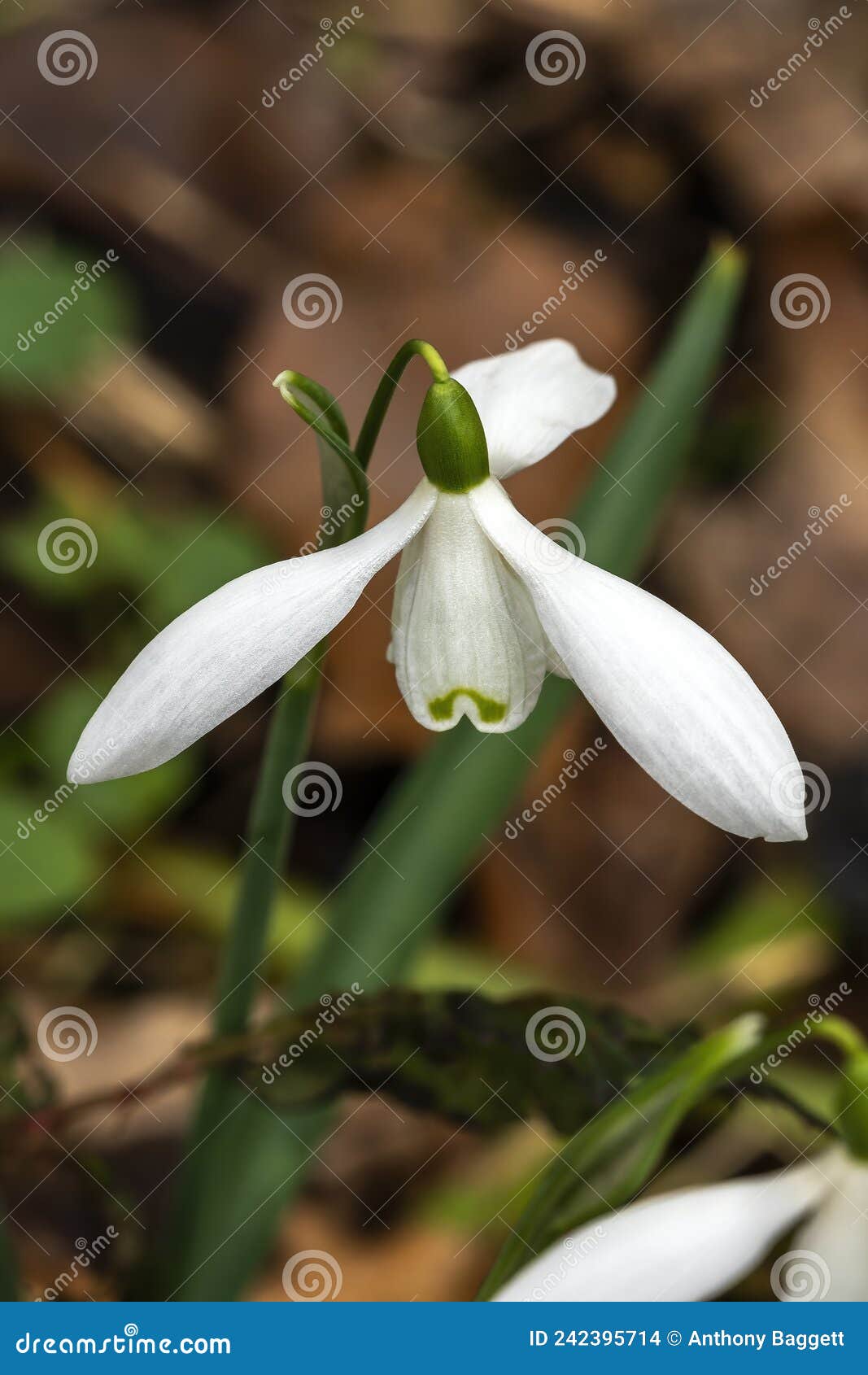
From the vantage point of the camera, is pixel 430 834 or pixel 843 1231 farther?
pixel 430 834

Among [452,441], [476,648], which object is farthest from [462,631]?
[452,441]

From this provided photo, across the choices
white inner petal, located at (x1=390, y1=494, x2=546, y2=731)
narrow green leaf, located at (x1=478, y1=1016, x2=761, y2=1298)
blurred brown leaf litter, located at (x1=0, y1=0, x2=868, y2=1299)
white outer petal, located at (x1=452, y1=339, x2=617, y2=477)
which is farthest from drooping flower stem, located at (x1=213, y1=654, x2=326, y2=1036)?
blurred brown leaf litter, located at (x1=0, y1=0, x2=868, y2=1299)

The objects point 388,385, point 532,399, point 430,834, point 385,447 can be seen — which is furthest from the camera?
point 385,447

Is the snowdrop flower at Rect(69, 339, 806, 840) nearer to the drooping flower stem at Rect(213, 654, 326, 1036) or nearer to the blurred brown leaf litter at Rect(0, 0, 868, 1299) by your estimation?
the drooping flower stem at Rect(213, 654, 326, 1036)

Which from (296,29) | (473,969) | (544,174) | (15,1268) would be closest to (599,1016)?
(15,1268)

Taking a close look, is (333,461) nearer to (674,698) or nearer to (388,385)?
(388,385)
